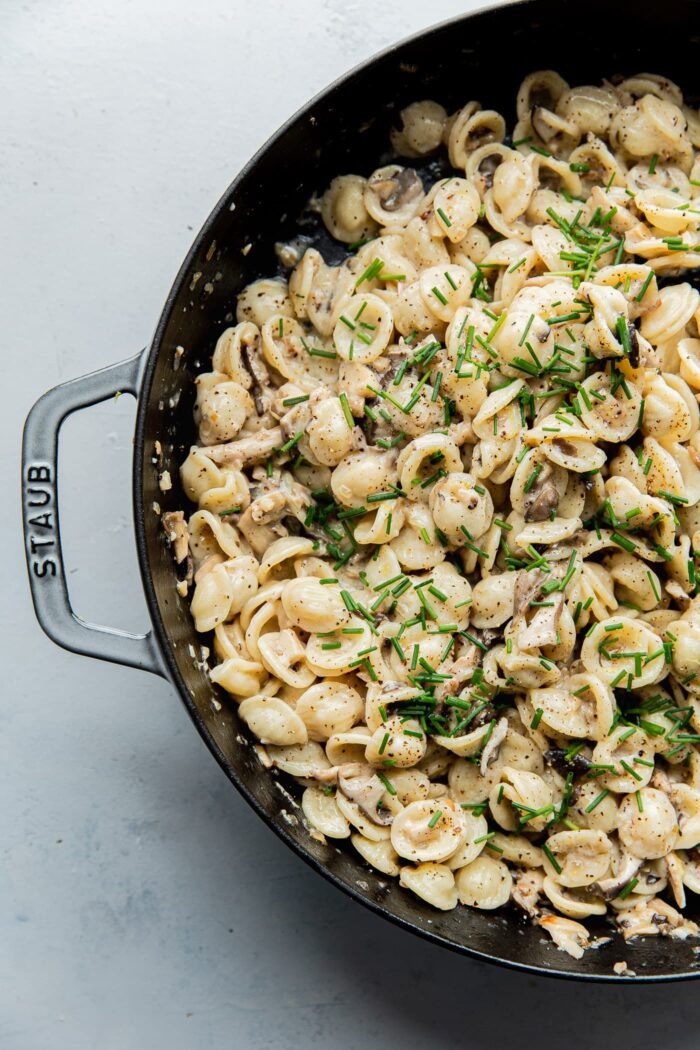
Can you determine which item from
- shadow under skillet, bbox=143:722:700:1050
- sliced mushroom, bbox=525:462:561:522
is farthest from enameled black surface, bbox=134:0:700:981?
sliced mushroom, bbox=525:462:561:522

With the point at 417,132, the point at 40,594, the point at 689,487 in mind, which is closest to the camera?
the point at 40,594

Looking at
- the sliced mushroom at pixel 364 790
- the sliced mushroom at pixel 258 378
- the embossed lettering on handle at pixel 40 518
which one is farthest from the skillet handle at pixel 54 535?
the sliced mushroom at pixel 364 790

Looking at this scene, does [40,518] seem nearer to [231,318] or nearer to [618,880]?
[231,318]

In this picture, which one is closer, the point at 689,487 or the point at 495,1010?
the point at 689,487

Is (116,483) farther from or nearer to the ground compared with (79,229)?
nearer to the ground

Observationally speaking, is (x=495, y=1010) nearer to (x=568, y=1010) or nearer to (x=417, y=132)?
(x=568, y=1010)

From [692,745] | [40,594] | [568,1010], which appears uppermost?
[40,594]

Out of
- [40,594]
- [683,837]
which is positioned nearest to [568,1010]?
[683,837]
